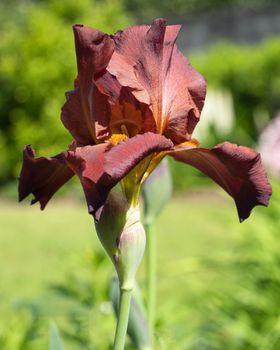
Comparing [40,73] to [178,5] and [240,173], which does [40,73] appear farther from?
[178,5]

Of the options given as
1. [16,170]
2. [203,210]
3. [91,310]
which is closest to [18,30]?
[16,170]

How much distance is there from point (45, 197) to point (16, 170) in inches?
450

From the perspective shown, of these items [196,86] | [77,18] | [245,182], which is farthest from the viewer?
[77,18]

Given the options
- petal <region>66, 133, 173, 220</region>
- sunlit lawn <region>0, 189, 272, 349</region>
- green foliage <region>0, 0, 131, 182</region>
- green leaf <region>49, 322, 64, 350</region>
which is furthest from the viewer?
green foliage <region>0, 0, 131, 182</region>

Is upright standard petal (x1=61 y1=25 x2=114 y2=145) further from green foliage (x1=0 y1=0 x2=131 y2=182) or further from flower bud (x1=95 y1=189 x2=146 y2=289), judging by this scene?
green foliage (x1=0 y1=0 x2=131 y2=182)

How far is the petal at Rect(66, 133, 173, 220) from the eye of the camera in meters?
0.86

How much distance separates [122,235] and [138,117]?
155 mm

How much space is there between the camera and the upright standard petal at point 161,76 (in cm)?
98

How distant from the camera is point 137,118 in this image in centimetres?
100

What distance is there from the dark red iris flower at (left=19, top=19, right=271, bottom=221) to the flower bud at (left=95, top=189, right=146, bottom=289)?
30 millimetres

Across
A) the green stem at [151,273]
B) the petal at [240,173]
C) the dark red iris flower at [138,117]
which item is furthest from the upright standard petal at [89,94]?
the green stem at [151,273]

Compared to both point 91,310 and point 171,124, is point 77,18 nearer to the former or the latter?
point 91,310

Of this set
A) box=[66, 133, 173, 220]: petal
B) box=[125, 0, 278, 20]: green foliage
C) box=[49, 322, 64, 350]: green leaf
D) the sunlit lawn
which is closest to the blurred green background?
the sunlit lawn

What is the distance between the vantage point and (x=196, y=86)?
3.43 ft
